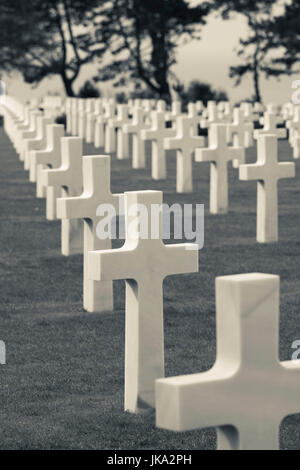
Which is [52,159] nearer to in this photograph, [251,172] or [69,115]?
[251,172]

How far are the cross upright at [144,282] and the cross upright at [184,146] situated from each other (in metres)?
10.9

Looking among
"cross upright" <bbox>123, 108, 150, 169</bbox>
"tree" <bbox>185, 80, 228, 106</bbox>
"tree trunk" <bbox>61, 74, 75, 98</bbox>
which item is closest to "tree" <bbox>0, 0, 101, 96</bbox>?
"tree trunk" <bbox>61, 74, 75, 98</bbox>

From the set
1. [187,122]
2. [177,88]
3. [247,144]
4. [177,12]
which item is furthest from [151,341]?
[177,12]

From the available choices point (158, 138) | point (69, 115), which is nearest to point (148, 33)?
point (69, 115)

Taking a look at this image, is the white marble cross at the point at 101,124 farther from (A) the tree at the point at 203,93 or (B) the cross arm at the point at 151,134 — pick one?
(A) the tree at the point at 203,93

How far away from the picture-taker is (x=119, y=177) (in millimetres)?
20031

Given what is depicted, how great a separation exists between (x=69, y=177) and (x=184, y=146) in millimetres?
6071

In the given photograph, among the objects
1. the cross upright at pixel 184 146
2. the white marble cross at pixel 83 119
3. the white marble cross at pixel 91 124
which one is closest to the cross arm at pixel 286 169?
the cross upright at pixel 184 146

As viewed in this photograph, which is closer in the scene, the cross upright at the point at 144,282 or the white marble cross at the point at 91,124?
the cross upright at the point at 144,282

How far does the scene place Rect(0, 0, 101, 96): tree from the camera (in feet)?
209

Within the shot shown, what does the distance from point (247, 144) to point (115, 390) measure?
1879cm

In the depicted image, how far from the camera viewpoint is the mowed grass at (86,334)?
18.1 feet

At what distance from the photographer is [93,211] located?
866cm
